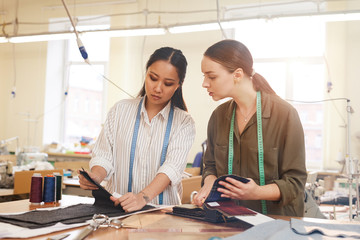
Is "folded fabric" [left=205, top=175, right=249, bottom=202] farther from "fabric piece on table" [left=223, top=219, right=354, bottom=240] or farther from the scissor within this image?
the scissor

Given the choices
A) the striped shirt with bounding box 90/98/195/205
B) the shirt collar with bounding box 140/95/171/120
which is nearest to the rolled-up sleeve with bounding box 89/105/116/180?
the striped shirt with bounding box 90/98/195/205

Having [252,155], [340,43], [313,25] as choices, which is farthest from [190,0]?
[252,155]

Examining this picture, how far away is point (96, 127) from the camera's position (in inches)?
301

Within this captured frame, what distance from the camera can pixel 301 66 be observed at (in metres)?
6.35

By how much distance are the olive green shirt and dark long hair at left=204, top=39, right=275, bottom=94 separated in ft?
0.21

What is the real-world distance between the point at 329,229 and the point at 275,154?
1.47ft

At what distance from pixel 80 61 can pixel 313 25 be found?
433cm

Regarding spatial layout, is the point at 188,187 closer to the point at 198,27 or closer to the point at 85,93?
the point at 198,27

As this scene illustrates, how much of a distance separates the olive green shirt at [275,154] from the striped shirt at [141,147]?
0.22 m

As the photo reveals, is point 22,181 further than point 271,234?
Yes

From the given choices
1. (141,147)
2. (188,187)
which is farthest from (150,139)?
(188,187)

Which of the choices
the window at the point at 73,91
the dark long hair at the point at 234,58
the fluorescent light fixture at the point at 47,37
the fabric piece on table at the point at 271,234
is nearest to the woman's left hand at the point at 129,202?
the fabric piece on table at the point at 271,234

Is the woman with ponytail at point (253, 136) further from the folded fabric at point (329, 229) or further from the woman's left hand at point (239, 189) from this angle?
the folded fabric at point (329, 229)

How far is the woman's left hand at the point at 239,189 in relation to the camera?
138 centimetres
